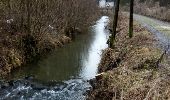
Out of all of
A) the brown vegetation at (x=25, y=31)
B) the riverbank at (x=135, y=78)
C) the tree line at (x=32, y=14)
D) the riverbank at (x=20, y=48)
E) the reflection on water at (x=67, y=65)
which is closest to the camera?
the riverbank at (x=135, y=78)

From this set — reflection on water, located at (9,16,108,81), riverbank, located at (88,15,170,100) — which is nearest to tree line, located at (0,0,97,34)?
reflection on water, located at (9,16,108,81)

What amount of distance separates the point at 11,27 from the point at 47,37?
5.55 m

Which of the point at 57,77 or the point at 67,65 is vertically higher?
the point at 57,77

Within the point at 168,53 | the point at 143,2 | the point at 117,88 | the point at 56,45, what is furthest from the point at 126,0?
the point at 117,88

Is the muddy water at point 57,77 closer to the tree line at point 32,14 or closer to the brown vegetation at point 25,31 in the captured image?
the brown vegetation at point 25,31

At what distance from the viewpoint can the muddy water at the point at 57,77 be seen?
1994cm

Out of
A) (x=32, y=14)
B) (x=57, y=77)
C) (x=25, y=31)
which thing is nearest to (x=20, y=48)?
(x=25, y=31)

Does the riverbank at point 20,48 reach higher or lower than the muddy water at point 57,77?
higher

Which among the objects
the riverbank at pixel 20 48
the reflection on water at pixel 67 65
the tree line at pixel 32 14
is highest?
the tree line at pixel 32 14

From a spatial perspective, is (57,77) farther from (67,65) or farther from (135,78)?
(135,78)

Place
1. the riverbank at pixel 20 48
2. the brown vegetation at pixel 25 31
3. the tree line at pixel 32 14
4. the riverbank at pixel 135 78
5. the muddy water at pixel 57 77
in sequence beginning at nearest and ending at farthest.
Answer: the riverbank at pixel 135 78 < the muddy water at pixel 57 77 < the riverbank at pixel 20 48 < the brown vegetation at pixel 25 31 < the tree line at pixel 32 14

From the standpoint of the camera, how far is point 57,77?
25.3m

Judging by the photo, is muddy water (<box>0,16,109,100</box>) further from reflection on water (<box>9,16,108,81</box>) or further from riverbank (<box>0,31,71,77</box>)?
riverbank (<box>0,31,71,77</box>)

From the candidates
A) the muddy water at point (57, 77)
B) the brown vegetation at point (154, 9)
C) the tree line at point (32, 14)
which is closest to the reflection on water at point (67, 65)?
the muddy water at point (57, 77)
